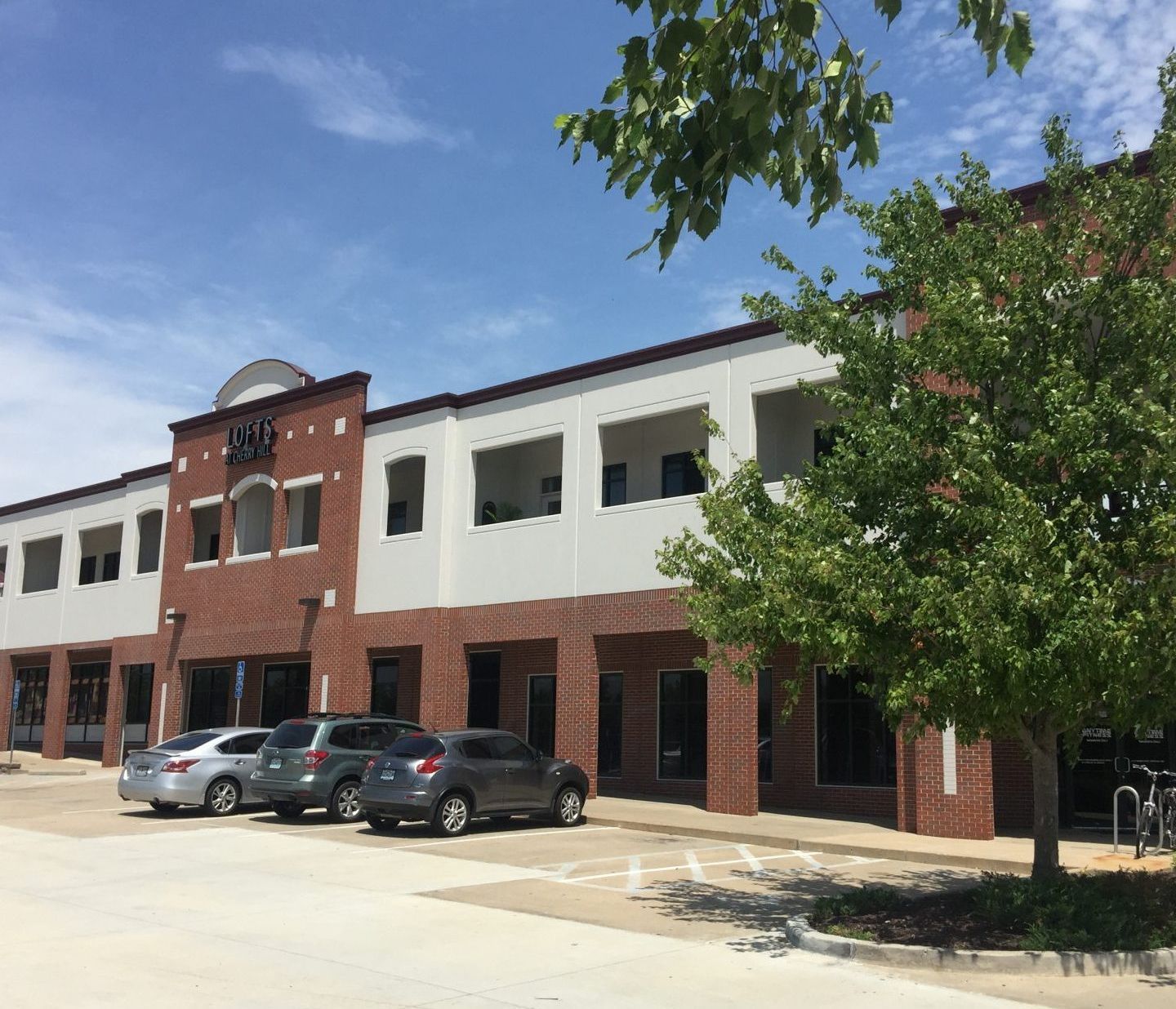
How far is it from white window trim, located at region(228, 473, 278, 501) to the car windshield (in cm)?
1063

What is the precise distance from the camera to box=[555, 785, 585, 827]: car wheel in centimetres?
1969

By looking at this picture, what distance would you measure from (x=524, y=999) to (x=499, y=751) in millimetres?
10742

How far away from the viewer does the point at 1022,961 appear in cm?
905

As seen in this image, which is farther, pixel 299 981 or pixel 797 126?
pixel 299 981

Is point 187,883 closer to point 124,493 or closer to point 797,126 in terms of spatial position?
point 797,126

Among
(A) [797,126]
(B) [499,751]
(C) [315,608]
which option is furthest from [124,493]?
(A) [797,126]

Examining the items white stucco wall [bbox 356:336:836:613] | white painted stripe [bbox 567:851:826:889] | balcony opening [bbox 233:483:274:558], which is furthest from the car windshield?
balcony opening [bbox 233:483:274:558]

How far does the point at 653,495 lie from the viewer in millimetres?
25875

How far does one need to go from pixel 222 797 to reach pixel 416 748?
535 centimetres

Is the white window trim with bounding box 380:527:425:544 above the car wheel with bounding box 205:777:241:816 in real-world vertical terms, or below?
above

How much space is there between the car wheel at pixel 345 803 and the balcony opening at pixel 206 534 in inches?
667

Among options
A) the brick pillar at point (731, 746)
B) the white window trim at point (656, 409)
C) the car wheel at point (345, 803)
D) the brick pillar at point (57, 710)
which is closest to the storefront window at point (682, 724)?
the brick pillar at point (731, 746)

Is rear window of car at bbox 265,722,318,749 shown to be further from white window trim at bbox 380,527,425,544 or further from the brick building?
white window trim at bbox 380,527,425,544

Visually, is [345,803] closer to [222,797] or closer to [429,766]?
[222,797]
